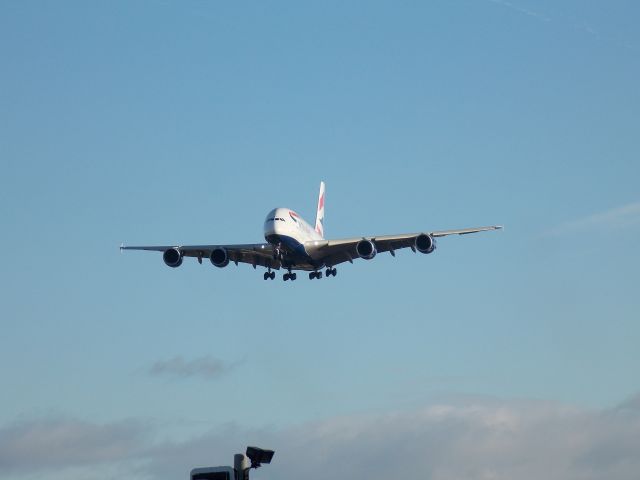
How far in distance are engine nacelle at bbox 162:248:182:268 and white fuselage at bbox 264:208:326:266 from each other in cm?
854

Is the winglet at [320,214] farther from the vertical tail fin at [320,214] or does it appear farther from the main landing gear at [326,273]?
the main landing gear at [326,273]

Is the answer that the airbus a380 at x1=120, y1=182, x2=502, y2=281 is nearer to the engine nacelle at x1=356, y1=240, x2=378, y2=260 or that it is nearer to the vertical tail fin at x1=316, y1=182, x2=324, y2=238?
the engine nacelle at x1=356, y1=240, x2=378, y2=260

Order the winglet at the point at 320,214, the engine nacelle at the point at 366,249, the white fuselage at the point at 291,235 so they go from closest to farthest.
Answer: the white fuselage at the point at 291,235, the engine nacelle at the point at 366,249, the winglet at the point at 320,214

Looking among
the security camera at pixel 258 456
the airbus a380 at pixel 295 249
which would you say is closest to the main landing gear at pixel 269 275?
the airbus a380 at pixel 295 249

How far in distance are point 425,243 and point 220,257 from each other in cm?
1610

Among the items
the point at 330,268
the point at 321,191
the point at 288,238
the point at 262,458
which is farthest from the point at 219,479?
the point at 321,191

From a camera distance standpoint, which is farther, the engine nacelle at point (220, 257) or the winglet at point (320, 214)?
the winglet at point (320, 214)

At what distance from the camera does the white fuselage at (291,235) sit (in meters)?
92.9

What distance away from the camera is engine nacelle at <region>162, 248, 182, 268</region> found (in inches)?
3853

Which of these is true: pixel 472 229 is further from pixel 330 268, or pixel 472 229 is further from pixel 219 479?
pixel 219 479

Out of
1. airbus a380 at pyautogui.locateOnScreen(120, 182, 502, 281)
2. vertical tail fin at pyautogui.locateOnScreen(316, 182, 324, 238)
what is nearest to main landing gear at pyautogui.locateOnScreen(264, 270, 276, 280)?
airbus a380 at pyautogui.locateOnScreen(120, 182, 502, 281)

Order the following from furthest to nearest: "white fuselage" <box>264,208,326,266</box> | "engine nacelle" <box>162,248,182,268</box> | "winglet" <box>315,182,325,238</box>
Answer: "winglet" <box>315,182,325,238</box>, "engine nacelle" <box>162,248,182,268</box>, "white fuselage" <box>264,208,326,266</box>

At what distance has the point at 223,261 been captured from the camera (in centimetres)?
9581

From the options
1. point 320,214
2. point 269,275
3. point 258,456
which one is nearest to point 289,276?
point 269,275
